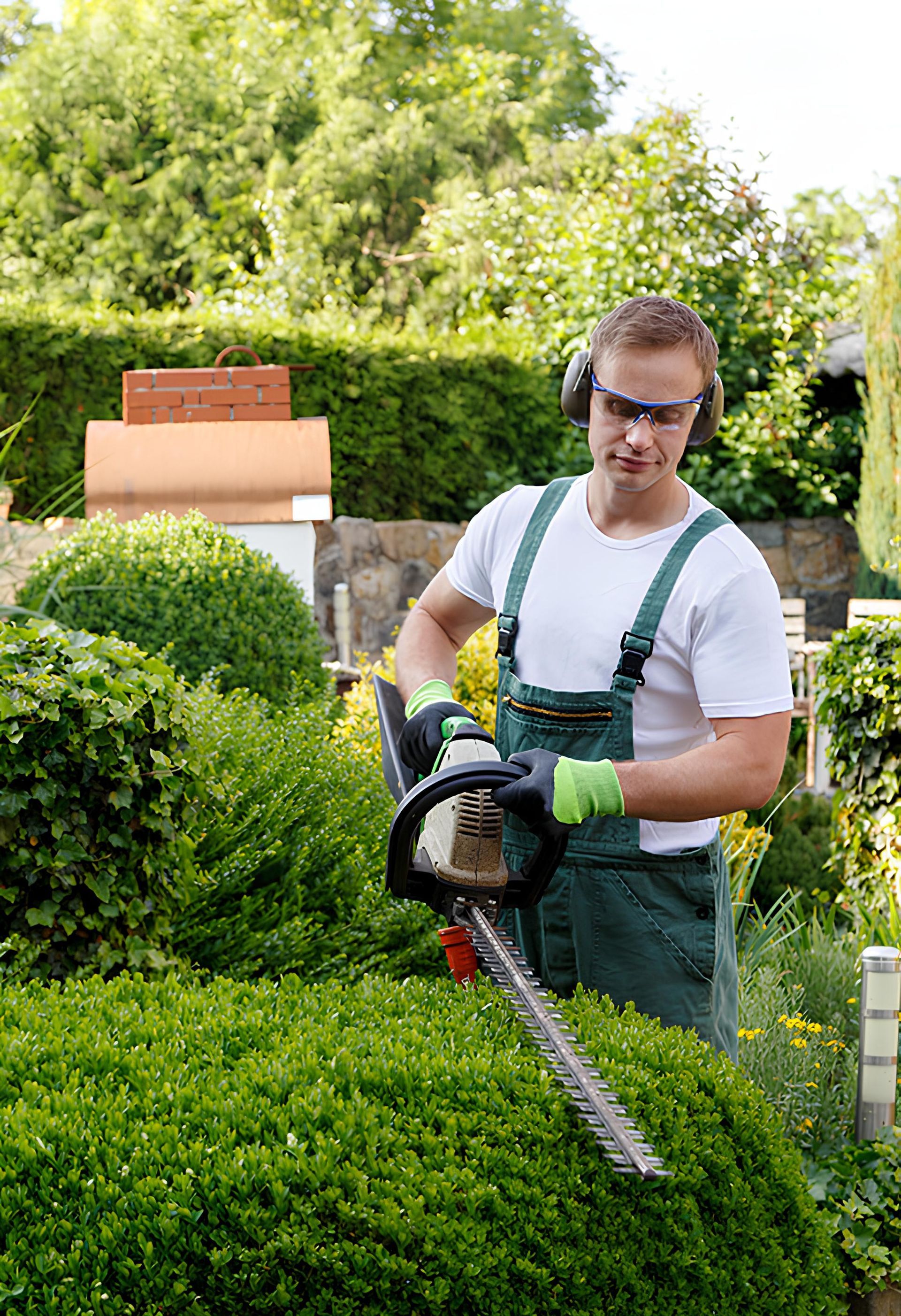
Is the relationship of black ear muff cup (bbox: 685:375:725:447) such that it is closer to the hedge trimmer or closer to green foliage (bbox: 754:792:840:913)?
the hedge trimmer

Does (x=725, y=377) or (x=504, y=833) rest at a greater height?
(x=725, y=377)

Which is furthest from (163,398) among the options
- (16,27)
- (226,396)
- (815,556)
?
(16,27)

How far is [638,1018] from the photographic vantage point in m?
1.96

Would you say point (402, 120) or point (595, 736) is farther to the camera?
point (402, 120)

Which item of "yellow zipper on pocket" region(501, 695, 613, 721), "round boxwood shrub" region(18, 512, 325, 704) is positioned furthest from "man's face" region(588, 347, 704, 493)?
"round boxwood shrub" region(18, 512, 325, 704)

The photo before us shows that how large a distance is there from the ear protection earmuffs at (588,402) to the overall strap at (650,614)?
0.23m

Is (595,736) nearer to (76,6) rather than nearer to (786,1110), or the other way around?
(786,1110)

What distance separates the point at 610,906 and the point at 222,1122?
0.75m

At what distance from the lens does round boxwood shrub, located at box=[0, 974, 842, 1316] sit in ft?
4.90

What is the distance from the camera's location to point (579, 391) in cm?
215

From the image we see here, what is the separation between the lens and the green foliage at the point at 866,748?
414 cm

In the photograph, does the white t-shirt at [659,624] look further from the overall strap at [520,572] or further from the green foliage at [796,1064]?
the green foliage at [796,1064]

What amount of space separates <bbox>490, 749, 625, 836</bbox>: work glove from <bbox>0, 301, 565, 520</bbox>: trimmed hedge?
803cm

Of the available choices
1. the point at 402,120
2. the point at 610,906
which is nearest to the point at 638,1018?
the point at 610,906
